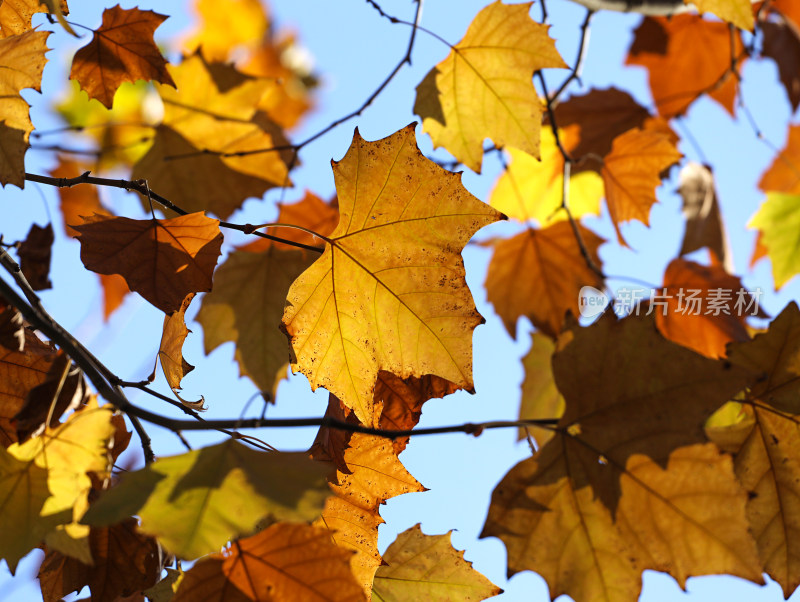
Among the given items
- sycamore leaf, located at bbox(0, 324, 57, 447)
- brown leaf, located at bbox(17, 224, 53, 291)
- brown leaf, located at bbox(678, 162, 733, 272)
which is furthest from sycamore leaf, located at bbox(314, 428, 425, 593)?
brown leaf, located at bbox(678, 162, 733, 272)

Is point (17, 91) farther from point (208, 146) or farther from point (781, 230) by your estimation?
point (781, 230)

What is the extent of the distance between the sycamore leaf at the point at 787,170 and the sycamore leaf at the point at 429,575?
9.69 feet

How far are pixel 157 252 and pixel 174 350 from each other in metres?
0.15

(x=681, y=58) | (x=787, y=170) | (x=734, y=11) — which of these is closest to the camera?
(x=734, y=11)

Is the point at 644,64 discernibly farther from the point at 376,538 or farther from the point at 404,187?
the point at 376,538

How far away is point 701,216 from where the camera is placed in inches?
97.2

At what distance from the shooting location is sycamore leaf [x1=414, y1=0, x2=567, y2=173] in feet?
4.87

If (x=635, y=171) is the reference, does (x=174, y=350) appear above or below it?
below

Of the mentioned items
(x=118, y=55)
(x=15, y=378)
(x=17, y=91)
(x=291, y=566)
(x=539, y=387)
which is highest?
(x=118, y=55)

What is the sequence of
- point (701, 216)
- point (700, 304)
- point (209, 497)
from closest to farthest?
point (209, 497)
point (700, 304)
point (701, 216)

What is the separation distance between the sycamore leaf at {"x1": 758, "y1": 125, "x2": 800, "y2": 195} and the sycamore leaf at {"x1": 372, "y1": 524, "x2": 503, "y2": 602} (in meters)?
2.95

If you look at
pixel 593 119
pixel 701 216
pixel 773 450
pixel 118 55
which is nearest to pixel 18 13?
pixel 118 55

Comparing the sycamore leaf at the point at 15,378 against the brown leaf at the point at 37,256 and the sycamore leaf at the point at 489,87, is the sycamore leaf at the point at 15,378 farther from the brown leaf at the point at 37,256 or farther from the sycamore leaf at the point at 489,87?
the sycamore leaf at the point at 489,87

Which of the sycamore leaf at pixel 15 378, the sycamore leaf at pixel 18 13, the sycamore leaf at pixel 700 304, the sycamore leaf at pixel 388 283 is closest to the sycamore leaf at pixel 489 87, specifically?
the sycamore leaf at pixel 388 283
